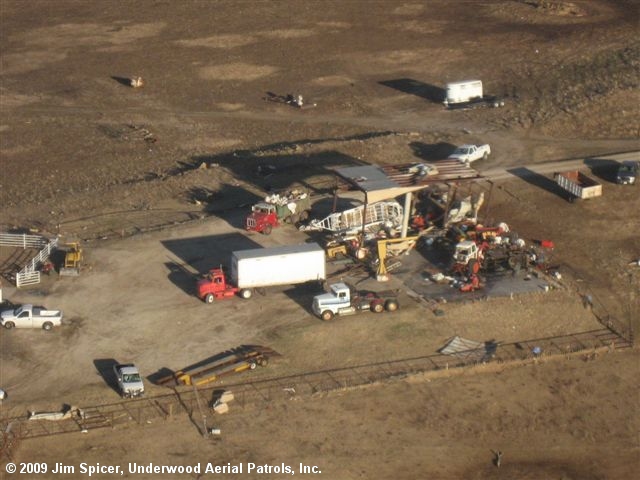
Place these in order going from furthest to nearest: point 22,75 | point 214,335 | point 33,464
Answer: point 22,75 → point 214,335 → point 33,464

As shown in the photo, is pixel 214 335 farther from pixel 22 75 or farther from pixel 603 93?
pixel 22 75

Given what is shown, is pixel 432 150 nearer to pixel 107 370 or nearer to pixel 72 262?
pixel 72 262

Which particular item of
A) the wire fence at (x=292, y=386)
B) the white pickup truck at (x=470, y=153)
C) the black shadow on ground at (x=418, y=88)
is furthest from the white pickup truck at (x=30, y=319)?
the black shadow on ground at (x=418, y=88)

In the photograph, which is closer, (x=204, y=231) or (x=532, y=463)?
(x=532, y=463)

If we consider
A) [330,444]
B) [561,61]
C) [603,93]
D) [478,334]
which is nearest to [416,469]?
[330,444]

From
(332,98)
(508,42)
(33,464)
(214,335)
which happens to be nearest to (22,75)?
(332,98)

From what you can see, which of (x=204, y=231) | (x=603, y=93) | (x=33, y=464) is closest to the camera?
(x=33, y=464)
